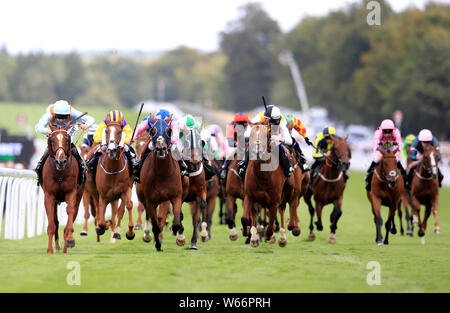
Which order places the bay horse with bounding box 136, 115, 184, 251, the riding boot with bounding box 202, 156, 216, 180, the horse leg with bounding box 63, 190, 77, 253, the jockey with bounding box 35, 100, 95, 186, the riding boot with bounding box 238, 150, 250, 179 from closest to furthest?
the bay horse with bounding box 136, 115, 184, 251 → the horse leg with bounding box 63, 190, 77, 253 → the jockey with bounding box 35, 100, 95, 186 → the riding boot with bounding box 238, 150, 250, 179 → the riding boot with bounding box 202, 156, 216, 180

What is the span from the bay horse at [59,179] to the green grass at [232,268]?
0.43 m

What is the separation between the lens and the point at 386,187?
47.4 ft

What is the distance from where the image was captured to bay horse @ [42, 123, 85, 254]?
11.7 m

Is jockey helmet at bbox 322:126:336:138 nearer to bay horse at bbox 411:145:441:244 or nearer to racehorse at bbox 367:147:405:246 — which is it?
racehorse at bbox 367:147:405:246

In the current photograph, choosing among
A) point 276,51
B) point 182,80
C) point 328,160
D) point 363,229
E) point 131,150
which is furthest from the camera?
point 182,80

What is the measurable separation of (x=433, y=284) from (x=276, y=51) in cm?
9175

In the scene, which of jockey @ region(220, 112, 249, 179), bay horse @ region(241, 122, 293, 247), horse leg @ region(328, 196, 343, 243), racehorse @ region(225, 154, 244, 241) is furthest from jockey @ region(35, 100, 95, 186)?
horse leg @ region(328, 196, 343, 243)

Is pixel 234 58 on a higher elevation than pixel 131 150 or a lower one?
higher

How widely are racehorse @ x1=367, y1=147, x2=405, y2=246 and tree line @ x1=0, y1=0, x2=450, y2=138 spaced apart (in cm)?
3670

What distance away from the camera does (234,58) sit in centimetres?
11288

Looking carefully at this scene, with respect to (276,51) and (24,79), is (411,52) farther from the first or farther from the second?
(24,79)

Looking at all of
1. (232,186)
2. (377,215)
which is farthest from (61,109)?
(377,215)

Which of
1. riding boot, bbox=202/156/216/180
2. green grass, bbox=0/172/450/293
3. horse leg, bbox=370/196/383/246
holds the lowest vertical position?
green grass, bbox=0/172/450/293

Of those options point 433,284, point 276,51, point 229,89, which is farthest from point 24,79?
point 433,284
